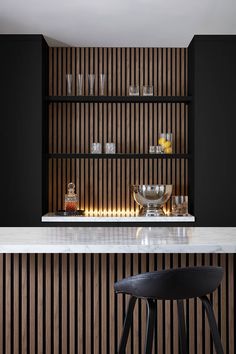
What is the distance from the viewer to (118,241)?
2354 mm

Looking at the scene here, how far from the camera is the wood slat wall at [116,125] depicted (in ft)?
16.7

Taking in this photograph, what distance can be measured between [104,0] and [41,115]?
1328 millimetres

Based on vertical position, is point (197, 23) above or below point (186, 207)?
above

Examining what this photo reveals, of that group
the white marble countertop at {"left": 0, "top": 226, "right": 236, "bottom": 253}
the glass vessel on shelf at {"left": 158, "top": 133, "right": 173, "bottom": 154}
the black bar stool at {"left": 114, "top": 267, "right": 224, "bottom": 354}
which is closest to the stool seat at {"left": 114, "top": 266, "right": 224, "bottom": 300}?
the black bar stool at {"left": 114, "top": 267, "right": 224, "bottom": 354}

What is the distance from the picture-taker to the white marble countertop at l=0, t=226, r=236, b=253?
7.36 feet

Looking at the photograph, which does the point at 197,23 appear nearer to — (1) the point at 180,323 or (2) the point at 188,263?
(2) the point at 188,263

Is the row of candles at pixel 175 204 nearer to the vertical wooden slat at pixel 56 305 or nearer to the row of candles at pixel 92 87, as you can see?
the row of candles at pixel 92 87

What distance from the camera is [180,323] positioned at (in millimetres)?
2348

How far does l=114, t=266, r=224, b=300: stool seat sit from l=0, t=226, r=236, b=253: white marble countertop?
295 mm

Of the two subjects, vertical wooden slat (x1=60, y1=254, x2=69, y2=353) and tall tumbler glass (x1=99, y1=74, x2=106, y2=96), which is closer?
vertical wooden slat (x1=60, y1=254, x2=69, y2=353)

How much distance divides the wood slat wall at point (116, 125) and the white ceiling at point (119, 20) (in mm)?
180

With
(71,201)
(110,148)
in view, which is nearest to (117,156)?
(110,148)

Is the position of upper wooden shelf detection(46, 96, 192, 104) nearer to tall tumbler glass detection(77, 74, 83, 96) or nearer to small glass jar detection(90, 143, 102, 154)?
tall tumbler glass detection(77, 74, 83, 96)

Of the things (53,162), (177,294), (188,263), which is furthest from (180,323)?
(53,162)
